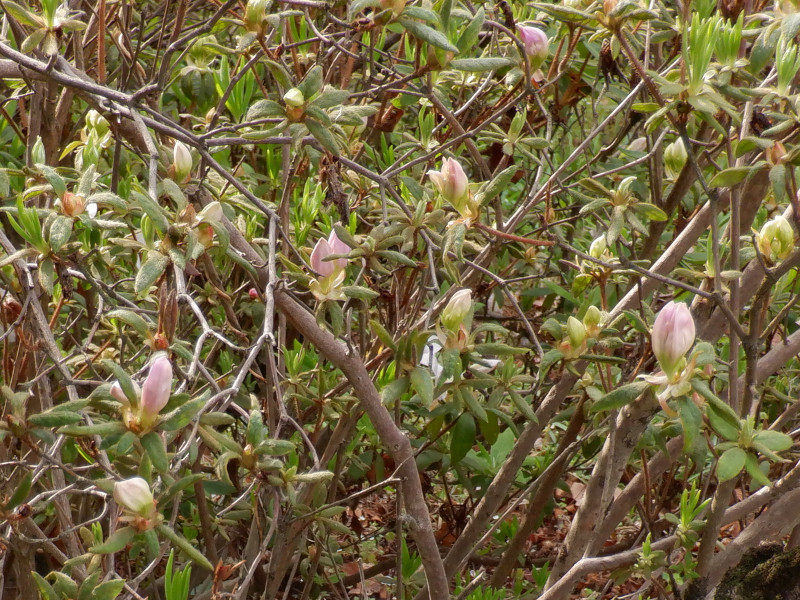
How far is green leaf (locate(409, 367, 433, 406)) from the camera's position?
1.68m

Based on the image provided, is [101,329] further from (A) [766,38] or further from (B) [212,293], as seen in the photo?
(A) [766,38]

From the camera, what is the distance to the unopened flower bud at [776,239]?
1717 mm

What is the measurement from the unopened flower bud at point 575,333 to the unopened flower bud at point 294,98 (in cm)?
77

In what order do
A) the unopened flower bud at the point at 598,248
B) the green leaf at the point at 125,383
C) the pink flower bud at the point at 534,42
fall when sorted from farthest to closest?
1. the unopened flower bud at the point at 598,248
2. the pink flower bud at the point at 534,42
3. the green leaf at the point at 125,383

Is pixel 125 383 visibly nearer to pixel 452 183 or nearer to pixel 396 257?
pixel 396 257

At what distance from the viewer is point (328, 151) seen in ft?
5.18

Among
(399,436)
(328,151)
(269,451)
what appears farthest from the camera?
(399,436)

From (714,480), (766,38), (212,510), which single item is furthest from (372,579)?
(766,38)

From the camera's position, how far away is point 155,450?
130 cm

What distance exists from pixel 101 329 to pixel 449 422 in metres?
0.97

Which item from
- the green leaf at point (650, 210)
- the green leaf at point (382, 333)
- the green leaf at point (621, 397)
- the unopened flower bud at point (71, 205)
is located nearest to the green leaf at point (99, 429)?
the unopened flower bud at point (71, 205)

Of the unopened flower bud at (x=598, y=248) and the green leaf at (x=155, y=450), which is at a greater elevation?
the green leaf at (x=155, y=450)

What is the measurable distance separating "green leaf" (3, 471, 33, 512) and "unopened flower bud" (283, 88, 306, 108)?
32.4 inches

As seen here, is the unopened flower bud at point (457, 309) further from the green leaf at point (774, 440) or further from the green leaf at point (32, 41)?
the green leaf at point (32, 41)
